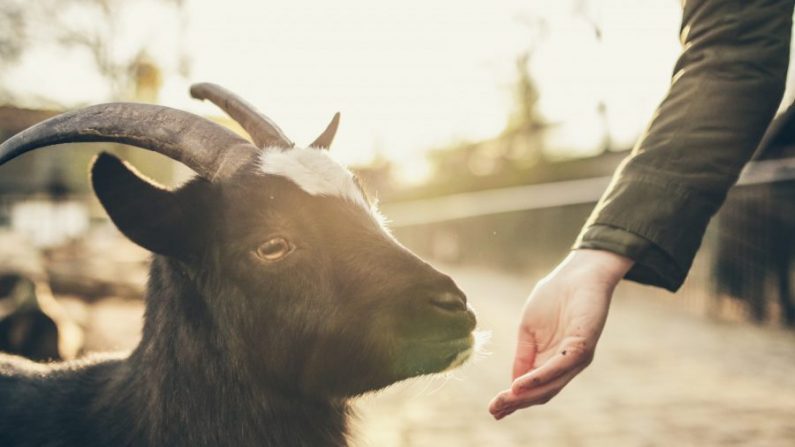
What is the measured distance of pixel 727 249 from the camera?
9320 millimetres

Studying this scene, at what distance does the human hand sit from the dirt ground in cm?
76

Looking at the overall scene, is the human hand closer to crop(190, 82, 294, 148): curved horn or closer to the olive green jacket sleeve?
the olive green jacket sleeve

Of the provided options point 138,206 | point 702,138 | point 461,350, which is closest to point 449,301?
point 461,350

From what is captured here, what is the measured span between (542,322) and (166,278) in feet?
5.14

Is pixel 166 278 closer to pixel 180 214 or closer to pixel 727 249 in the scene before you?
pixel 180 214

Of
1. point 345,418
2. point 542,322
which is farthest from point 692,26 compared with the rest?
point 345,418

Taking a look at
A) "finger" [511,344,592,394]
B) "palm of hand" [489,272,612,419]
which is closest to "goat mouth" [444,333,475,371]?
"palm of hand" [489,272,612,419]

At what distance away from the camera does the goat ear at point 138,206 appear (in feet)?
7.84

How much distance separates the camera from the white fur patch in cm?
259

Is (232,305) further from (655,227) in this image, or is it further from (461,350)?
(655,227)

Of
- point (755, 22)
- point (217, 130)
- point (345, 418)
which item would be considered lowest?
point (345, 418)

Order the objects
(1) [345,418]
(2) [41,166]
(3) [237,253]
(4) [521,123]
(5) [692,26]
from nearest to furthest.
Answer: (5) [692,26], (3) [237,253], (1) [345,418], (4) [521,123], (2) [41,166]

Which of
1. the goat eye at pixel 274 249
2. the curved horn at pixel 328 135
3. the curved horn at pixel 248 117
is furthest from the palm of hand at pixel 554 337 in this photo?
the curved horn at pixel 328 135

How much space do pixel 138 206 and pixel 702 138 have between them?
186 cm
